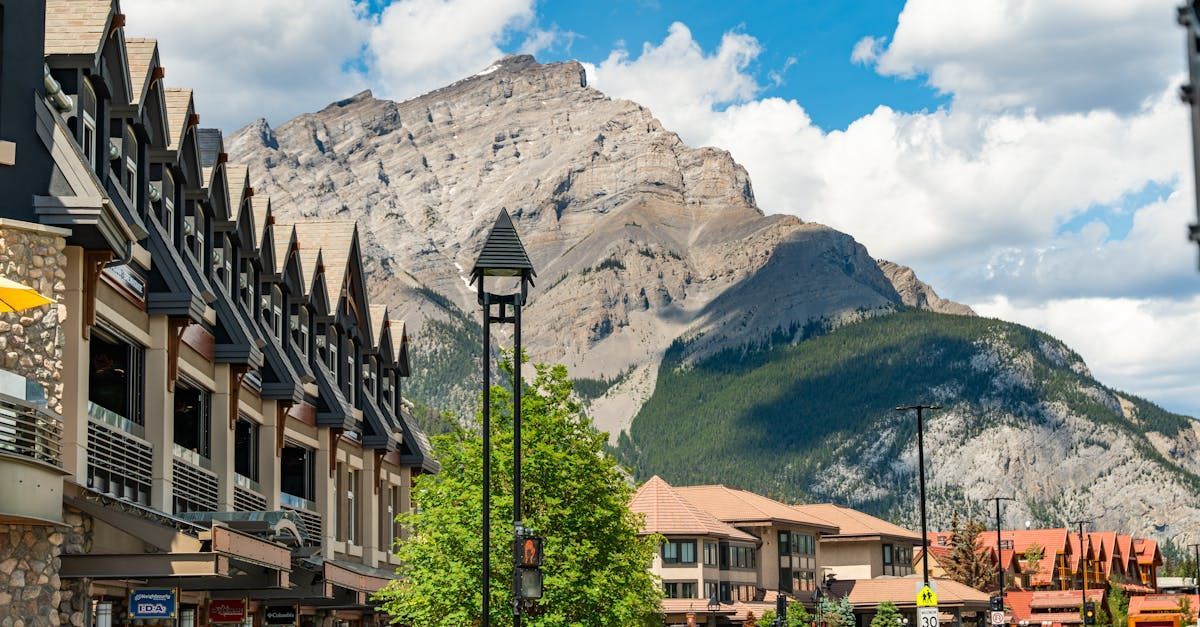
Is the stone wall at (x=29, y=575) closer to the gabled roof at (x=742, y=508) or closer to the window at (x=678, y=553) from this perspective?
the window at (x=678, y=553)

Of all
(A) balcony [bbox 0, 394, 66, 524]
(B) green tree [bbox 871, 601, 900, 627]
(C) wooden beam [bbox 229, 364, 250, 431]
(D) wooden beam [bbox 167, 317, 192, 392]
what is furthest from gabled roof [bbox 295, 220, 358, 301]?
(B) green tree [bbox 871, 601, 900, 627]

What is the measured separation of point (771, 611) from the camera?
354 ft

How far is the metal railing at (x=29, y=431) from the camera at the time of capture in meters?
23.1

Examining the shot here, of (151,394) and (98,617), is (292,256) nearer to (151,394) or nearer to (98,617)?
(151,394)

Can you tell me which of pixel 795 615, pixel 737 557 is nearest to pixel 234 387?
pixel 795 615

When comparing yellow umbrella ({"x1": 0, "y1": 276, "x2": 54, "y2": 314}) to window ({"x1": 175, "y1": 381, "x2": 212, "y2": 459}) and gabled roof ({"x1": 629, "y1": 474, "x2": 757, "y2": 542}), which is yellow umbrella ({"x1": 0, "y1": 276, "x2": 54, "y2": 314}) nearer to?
window ({"x1": 175, "y1": 381, "x2": 212, "y2": 459})

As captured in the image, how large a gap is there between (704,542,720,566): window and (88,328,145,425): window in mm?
81650

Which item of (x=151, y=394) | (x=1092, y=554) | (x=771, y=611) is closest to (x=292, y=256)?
(x=151, y=394)

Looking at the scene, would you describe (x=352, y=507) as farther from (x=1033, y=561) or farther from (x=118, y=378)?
(x=1033, y=561)

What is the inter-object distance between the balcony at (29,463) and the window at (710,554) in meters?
89.6

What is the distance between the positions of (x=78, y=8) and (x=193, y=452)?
10.8 metres

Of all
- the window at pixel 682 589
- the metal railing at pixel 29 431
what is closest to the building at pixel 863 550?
the window at pixel 682 589

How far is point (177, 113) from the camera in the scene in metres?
37.5

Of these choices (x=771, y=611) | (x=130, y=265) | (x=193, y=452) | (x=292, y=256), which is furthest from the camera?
(x=771, y=611)
